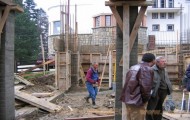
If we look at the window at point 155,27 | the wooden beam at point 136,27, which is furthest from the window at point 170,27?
the wooden beam at point 136,27

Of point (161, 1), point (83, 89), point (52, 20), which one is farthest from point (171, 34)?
point (83, 89)

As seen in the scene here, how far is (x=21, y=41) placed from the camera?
144ft

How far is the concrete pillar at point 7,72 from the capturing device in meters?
8.02

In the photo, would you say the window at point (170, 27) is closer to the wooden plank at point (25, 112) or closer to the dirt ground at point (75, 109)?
the dirt ground at point (75, 109)

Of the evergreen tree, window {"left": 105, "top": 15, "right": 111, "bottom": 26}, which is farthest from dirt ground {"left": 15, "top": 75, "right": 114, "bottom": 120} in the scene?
the evergreen tree

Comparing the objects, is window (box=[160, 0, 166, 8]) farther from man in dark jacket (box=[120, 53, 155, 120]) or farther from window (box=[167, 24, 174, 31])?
man in dark jacket (box=[120, 53, 155, 120])

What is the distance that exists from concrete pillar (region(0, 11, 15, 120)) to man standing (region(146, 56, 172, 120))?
347 centimetres

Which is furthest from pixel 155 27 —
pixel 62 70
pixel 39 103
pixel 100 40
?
pixel 39 103

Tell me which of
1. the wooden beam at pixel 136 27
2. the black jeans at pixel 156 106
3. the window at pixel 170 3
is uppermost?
the window at pixel 170 3

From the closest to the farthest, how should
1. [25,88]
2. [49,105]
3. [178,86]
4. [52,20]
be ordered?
[49,105] → [25,88] → [178,86] → [52,20]

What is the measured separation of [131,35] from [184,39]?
1966cm

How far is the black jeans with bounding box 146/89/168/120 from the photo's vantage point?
24.4ft

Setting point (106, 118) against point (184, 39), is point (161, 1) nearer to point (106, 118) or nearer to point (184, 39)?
point (184, 39)

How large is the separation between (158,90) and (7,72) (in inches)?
148
